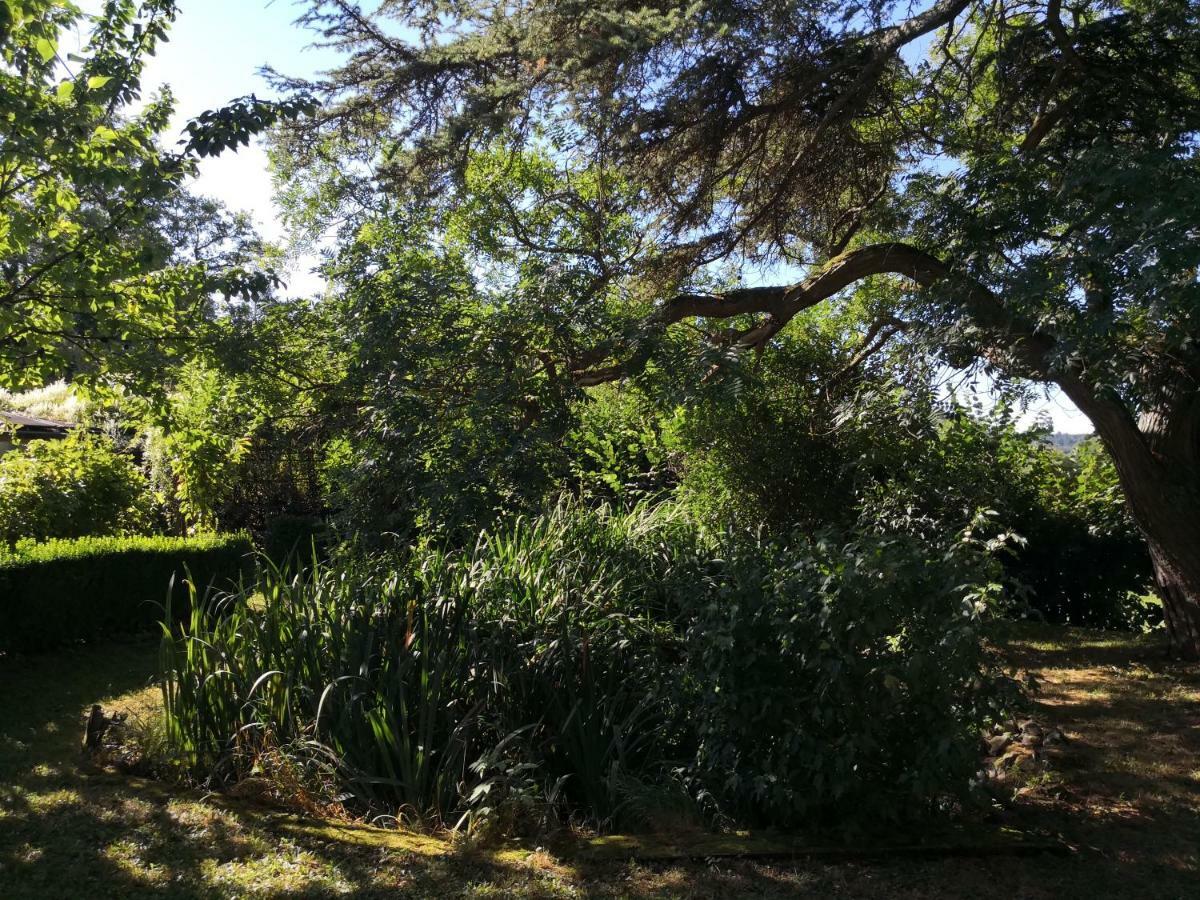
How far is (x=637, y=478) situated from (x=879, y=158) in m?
4.65

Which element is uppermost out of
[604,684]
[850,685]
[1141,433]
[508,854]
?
[1141,433]

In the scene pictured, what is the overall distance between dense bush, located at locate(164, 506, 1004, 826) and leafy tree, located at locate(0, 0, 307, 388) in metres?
2.61

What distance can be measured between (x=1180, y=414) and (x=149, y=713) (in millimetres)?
8812

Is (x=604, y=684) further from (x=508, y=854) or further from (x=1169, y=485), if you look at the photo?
(x=1169, y=485)

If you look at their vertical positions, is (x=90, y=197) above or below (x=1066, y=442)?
above

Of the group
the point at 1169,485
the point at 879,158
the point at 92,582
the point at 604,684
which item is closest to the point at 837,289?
the point at 879,158

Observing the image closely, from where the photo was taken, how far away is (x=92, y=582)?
9.95 m

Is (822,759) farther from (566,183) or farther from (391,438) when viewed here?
(566,183)

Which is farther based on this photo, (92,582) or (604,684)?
(92,582)

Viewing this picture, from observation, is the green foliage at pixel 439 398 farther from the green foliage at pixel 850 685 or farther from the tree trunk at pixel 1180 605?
the tree trunk at pixel 1180 605

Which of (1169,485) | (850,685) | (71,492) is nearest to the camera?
(850,685)

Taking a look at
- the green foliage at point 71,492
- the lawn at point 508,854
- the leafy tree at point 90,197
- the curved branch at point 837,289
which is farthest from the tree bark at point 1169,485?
the green foliage at point 71,492

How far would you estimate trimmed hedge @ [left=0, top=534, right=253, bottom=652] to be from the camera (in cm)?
911

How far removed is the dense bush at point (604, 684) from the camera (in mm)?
4625
